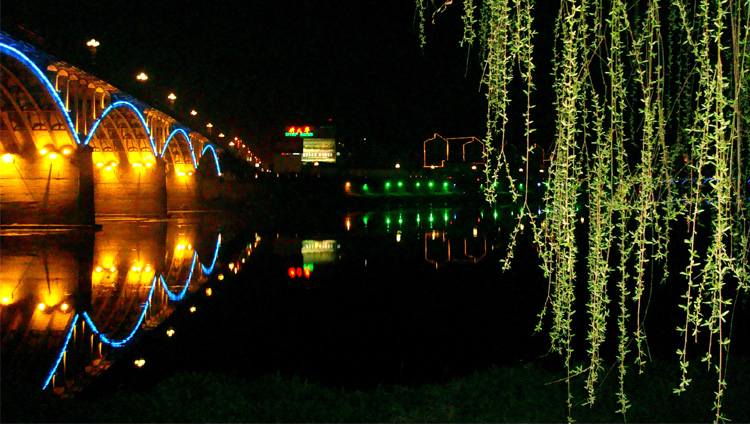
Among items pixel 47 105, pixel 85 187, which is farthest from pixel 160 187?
pixel 47 105

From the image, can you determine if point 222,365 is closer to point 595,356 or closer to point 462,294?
point 595,356

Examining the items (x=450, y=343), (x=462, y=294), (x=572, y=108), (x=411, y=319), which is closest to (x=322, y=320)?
(x=411, y=319)

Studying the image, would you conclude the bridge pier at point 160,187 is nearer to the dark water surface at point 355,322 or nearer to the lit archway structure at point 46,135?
the lit archway structure at point 46,135

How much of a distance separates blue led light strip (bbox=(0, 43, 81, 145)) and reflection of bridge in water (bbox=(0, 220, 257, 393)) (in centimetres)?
726

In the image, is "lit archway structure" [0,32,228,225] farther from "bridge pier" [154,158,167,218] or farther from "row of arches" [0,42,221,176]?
"bridge pier" [154,158,167,218]

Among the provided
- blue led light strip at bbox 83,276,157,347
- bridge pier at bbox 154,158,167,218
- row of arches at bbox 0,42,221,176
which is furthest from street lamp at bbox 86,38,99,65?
blue led light strip at bbox 83,276,157,347

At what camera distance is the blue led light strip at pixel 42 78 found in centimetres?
2169

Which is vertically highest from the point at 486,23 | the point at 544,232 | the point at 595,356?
the point at 486,23

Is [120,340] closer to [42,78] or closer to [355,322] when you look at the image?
Result: [355,322]

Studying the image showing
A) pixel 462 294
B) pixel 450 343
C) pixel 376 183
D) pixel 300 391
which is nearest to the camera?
pixel 300 391

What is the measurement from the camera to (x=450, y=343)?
7496mm

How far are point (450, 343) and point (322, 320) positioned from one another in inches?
91.4

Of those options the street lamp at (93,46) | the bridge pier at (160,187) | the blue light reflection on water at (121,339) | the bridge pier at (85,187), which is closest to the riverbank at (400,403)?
the blue light reflection on water at (121,339)

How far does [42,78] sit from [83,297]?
17743 millimetres
